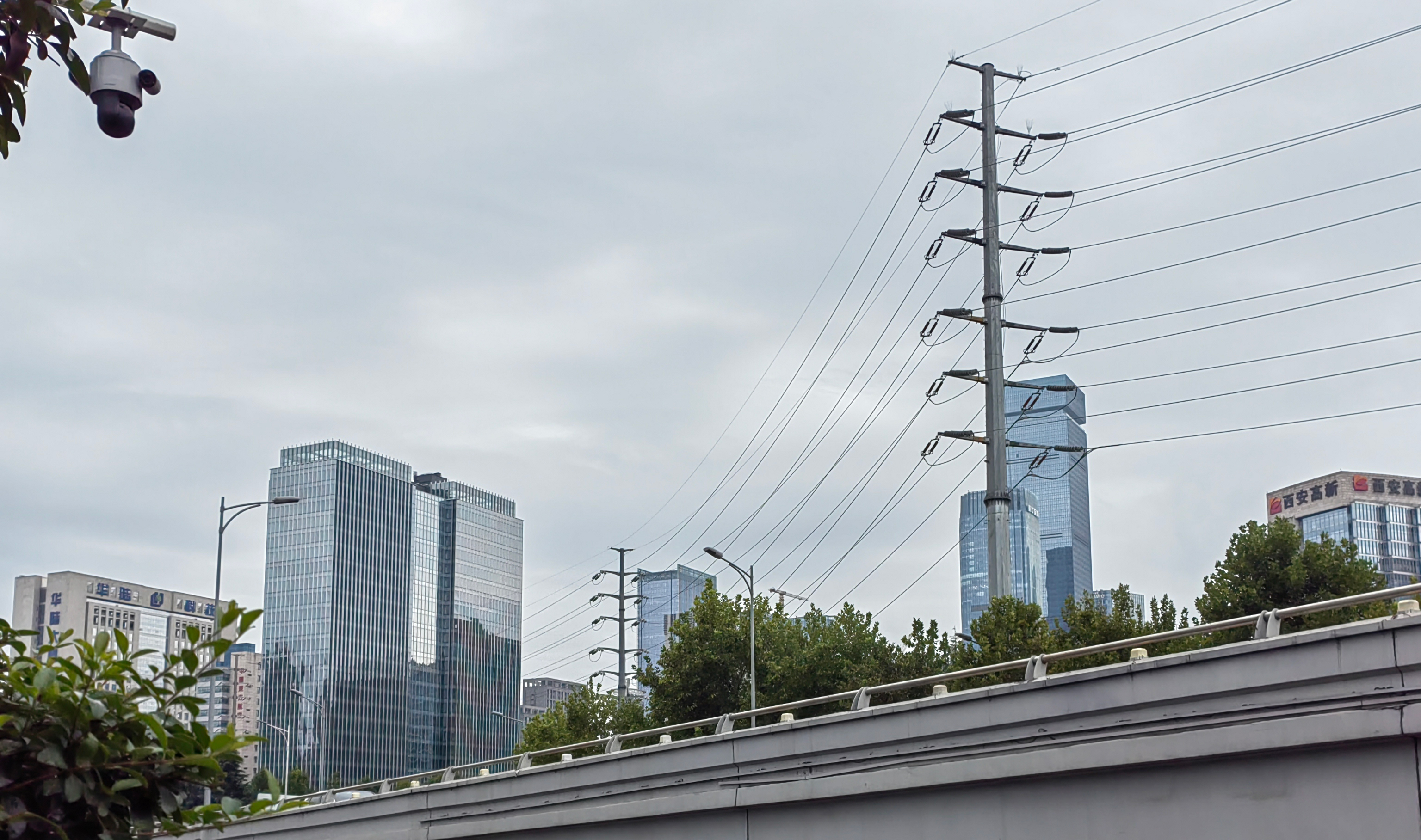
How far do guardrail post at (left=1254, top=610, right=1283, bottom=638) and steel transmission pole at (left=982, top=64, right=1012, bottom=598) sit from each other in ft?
57.4

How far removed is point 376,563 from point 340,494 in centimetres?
1127

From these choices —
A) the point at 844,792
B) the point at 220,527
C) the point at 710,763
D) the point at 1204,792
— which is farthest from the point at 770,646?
the point at 1204,792

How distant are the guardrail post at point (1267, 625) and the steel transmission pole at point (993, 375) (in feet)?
57.4

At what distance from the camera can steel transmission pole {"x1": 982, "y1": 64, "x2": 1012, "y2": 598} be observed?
34062 millimetres

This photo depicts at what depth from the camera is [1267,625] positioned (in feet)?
48.5

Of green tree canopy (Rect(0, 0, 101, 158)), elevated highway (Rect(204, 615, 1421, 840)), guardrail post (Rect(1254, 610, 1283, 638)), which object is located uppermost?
green tree canopy (Rect(0, 0, 101, 158))

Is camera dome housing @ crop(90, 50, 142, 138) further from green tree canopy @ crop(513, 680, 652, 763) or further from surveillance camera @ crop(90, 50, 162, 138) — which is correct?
green tree canopy @ crop(513, 680, 652, 763)

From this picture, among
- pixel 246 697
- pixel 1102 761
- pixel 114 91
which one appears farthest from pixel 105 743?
pixel 246 697

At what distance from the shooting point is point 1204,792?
13.9 m

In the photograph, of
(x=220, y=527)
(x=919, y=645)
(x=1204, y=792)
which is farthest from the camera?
(x=919, y=645)

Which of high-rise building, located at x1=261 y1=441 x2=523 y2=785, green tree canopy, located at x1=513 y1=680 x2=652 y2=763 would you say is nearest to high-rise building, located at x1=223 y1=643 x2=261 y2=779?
high-rise building, located at x1=261 y1=441 x2=523 y2=785

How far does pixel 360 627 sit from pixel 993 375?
161m

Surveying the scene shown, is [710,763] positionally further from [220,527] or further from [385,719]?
[385,719]

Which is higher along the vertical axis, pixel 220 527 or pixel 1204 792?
pixel 220 527
